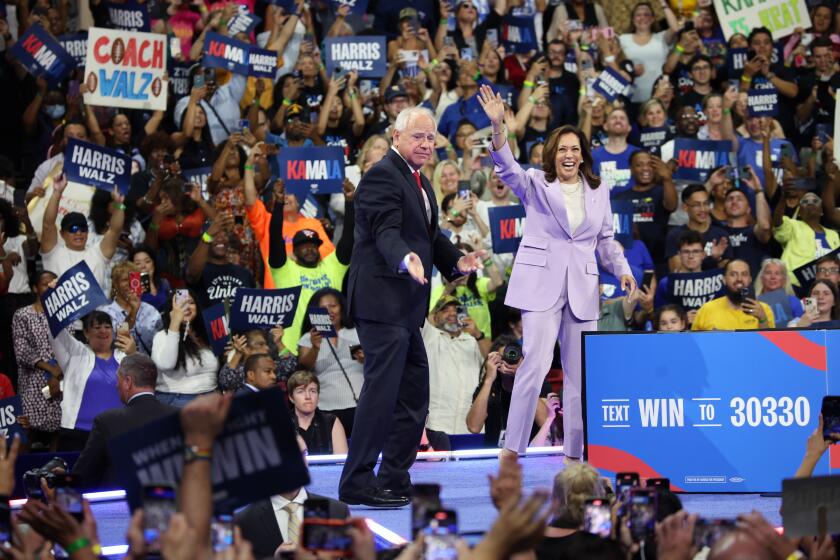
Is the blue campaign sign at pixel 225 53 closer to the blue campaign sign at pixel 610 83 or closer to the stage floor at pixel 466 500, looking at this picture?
the blue campaign sign at pixel 610 83

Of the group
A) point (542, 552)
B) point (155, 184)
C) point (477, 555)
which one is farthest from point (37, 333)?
point (477, 555)

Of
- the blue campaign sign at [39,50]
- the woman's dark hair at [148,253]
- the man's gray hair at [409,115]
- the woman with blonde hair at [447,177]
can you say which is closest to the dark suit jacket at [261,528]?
the man's gray hair at [409,115]

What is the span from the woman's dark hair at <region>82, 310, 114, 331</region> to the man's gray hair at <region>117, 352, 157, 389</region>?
2.05 m

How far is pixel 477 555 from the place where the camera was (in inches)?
108

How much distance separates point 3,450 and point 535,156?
654 cm

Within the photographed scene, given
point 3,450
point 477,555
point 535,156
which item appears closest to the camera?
point 477,555

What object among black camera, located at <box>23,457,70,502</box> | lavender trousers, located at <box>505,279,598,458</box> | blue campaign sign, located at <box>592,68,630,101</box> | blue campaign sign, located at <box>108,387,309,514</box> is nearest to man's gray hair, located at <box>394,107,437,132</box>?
lavender trousers, located at <box>505,279,598,458</box>

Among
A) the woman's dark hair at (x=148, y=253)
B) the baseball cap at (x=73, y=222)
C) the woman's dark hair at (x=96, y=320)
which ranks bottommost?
the woman's dark hair at (x=96, y=320)

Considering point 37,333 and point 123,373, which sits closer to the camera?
point 123,373

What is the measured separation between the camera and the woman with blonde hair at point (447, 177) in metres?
9.16

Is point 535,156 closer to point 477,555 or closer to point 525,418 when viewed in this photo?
point 525,418

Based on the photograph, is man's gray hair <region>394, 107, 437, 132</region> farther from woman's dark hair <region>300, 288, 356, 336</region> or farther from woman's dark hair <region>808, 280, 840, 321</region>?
woman's dark hair <region>808, 280, 840, 321</region>

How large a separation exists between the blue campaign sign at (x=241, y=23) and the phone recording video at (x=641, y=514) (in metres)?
7.70

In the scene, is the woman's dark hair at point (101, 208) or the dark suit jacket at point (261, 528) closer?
the dark suit jacket at point (261, 528)
